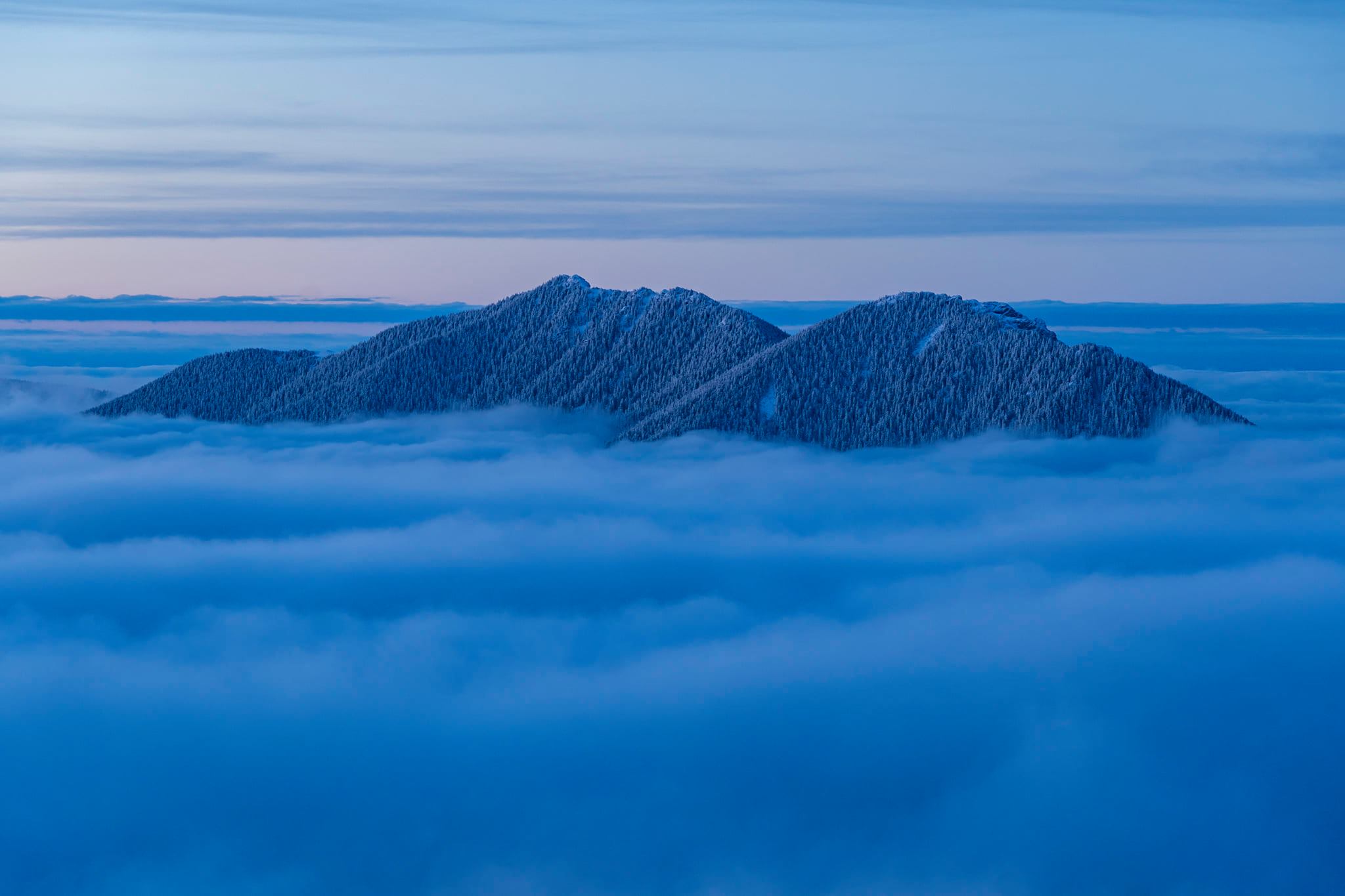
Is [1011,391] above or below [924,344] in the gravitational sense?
below

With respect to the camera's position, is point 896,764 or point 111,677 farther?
point 111,677

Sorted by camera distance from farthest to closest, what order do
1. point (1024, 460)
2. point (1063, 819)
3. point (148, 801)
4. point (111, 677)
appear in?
point (1024, 460), point (111, 677), point (148, 801), point (1063, 819)

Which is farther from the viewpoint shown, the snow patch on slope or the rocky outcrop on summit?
the snow patch on slope

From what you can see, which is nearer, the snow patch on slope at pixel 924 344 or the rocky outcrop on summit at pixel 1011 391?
the rocky outcrop on summit at pixel 1011 391

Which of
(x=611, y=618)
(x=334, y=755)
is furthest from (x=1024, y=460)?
(x=334, y=755)

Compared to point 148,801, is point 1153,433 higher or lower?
higher

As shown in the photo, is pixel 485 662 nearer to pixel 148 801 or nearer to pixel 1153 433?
pixel 148 801

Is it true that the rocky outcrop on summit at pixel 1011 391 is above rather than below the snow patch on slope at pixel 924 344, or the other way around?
below

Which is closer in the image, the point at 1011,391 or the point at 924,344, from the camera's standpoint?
the point at 1011,391

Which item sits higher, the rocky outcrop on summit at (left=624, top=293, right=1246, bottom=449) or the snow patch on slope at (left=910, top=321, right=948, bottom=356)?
the snow patch on slope at (left=910, top=321, right=948, bottom=356)

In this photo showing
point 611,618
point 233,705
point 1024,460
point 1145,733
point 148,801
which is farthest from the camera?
point 1024,460
